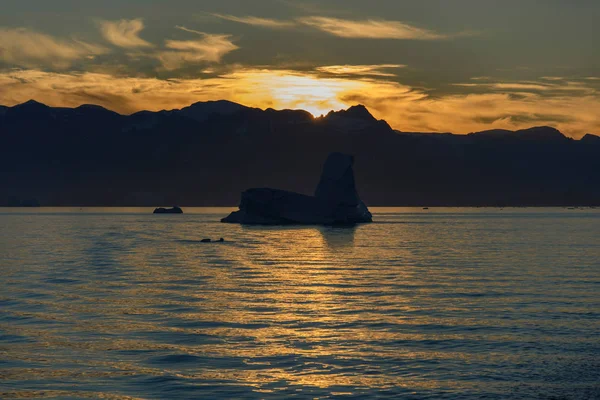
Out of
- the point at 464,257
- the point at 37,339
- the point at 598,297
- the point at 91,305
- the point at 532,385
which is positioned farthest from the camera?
the point at 464,257

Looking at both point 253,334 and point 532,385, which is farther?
point 253,334

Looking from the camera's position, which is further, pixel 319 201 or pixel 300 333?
pixel 319 201

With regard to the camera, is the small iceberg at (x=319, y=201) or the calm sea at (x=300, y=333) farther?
the small iceberg at (x=319, y=201)

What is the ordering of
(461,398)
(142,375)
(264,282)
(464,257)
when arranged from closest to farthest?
1. (461,398)
2. (142,375)
3. (264,282)
4. (464,257)

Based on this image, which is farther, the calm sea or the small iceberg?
Answer: the small iceberg

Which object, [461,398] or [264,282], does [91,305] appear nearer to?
[264,282]

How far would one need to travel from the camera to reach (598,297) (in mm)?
35312

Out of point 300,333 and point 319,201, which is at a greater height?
point 319,201

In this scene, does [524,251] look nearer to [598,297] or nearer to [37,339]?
[598,297]

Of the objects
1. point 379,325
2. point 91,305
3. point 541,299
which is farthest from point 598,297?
point 91,305

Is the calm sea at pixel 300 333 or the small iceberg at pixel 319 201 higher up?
the small iceberg at pixel 319 201

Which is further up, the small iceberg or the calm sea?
the small iceberg

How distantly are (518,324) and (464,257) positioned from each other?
38.3 metres

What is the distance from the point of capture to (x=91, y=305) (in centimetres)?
3309
